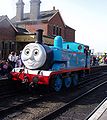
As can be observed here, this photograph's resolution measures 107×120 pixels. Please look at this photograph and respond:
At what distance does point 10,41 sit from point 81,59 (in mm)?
14521

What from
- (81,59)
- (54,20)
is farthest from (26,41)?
(81,59)

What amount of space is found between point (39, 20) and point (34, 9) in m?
1.98

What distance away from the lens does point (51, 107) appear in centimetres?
961

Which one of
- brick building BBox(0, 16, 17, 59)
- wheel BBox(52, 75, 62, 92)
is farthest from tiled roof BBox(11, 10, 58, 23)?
wheel BBox(52, 75, 62, 92)

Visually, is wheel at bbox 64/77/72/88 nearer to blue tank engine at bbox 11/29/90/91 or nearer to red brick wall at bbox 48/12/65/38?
blue tank engine at bbox 11/29/90/91

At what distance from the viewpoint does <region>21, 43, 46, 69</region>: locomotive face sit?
38.5ft

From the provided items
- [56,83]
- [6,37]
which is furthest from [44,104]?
[6,37]

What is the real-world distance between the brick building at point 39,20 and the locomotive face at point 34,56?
2512 centimetres

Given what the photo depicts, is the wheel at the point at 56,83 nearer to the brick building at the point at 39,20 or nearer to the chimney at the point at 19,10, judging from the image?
the brick building at the point at 39,20

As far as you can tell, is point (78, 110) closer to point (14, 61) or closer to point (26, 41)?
point (14, 61)

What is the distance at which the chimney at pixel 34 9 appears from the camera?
38375 mm

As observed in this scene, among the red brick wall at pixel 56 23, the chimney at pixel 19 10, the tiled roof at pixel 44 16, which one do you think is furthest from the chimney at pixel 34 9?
the red brick wall at pixel 56 23

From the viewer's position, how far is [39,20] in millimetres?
38219

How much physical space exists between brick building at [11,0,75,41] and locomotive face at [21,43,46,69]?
25.1 m
